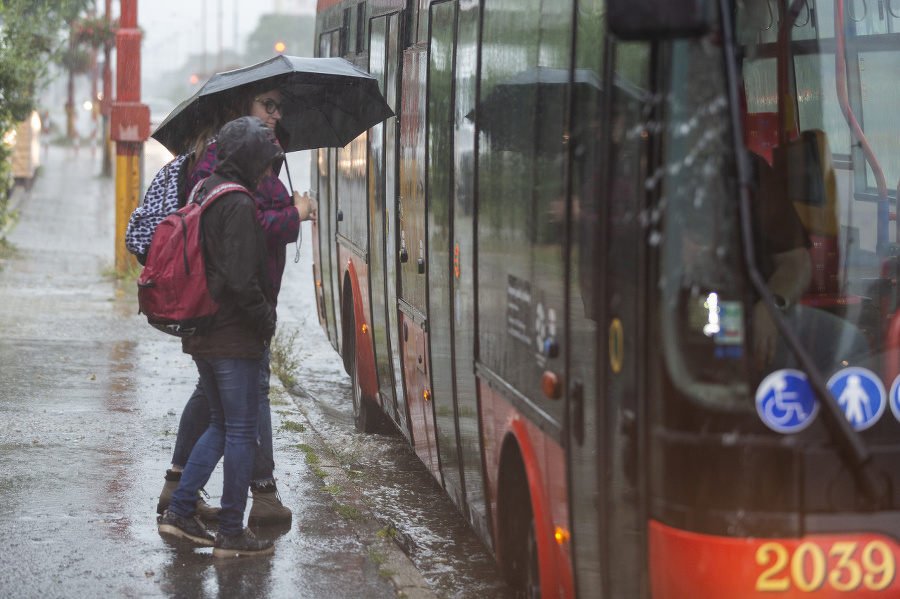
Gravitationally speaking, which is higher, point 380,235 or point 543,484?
point 380,235

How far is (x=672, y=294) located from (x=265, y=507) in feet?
10.8

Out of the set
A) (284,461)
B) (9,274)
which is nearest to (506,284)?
(284,461)

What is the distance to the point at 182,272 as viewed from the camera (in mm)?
4914

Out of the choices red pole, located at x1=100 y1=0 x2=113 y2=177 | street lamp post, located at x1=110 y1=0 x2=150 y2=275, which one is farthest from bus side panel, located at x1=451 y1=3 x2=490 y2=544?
red pole, located at x1=100 y1=0 x2=113 y2=177

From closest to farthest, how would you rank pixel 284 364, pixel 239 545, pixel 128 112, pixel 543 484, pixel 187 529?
pixel 543 484 → pixel 239 545 → pixel 187 529 → pixel 284 364 → pixel 128 112

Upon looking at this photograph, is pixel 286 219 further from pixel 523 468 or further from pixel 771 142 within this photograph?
A: pixel 771 142

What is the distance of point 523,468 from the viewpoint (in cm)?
429

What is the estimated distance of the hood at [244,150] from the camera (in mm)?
4969

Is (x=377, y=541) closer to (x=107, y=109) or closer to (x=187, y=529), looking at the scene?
(x=187, y=529)

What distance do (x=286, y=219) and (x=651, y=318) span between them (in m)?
2.46

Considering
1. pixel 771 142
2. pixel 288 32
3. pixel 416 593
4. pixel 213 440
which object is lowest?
pixel 416 593

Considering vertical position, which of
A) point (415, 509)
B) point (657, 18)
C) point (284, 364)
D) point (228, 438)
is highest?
point (657, 18)

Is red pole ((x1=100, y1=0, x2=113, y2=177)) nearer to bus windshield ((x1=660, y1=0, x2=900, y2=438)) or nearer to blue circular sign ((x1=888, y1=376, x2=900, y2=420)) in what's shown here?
bus windshield ((x1=660, y1=0, x2=900, y2=438))

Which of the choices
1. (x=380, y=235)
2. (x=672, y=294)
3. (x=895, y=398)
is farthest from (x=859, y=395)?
(x=380, y=235)
